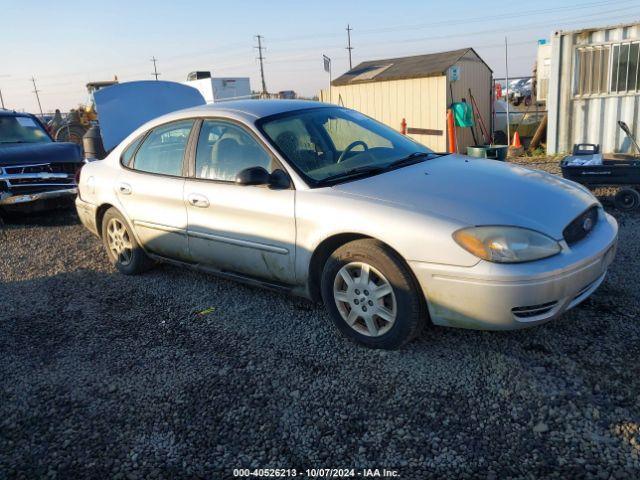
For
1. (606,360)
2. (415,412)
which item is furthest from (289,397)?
(606,360)

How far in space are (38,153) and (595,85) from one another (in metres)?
9.66

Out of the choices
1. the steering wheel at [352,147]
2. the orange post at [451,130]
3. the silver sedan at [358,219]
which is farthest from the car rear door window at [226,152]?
the orange post at [451,130]

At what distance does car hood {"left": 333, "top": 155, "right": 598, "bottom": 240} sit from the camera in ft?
9.72

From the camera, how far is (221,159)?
4.08m

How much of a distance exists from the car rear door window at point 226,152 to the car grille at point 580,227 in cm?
199

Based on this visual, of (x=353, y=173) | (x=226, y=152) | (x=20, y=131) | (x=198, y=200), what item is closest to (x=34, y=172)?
(x=20, y=131)

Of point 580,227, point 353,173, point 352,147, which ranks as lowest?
point 580,227

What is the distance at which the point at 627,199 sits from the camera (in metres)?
6.25

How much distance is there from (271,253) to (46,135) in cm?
733

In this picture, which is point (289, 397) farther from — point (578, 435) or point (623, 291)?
point (623, 291)

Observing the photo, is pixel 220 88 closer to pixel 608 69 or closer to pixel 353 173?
pixel 608 69

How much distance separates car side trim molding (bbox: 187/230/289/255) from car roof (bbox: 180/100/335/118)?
3.17 feet

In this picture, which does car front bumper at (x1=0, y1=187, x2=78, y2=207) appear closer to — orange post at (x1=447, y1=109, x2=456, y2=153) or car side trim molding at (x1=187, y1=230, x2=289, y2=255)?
car side trim molding at (x1=187, y1=230, x2=289, y2=255)

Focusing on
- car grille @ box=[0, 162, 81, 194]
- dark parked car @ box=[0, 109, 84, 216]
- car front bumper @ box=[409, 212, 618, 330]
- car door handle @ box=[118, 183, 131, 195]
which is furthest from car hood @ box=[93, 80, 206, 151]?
car front bumper @ box=[409, 212, 618, 330]
